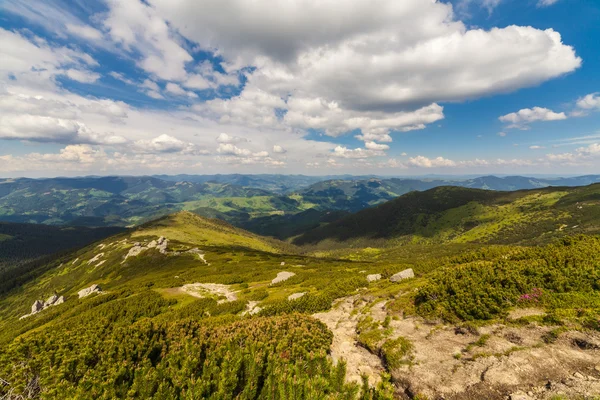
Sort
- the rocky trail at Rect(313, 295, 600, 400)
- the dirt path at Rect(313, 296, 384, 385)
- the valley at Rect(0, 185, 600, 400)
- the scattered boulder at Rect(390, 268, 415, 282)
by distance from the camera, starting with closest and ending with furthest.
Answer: the rocky trail at Rect(313, 295, 600, 400) < the valley at Rect(0, 185, 600, 400) < the dirt path at Rect(313, 296, 384, 385) < the scattered boulder at Rect(390, 268, 415, 282)

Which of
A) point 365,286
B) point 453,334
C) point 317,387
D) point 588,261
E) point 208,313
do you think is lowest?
point 208,313

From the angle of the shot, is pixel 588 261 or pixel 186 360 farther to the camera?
pixel 588 261

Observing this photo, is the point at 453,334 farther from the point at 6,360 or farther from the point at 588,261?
the point at 6,360

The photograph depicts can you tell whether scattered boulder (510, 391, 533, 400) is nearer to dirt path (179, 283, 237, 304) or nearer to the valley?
the valley

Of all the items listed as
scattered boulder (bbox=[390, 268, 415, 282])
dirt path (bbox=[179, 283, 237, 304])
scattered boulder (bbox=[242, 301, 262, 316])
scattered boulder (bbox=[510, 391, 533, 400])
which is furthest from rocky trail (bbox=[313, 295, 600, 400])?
dirt path (bbox=[179, 283, 237, 304])

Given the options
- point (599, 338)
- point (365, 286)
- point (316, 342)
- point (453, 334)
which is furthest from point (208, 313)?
point (599, 338)

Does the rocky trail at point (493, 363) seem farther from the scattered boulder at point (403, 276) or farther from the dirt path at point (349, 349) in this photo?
the scattered boulder at point (403, 276)

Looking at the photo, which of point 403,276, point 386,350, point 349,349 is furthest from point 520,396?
point 403,276

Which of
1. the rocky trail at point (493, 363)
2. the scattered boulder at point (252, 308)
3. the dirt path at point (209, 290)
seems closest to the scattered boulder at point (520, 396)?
the rocky trail at point (493, 363)

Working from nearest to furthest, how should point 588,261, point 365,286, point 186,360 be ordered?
point 186,360 → point 588,261 → point 365,286
